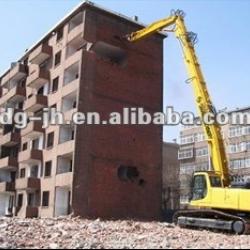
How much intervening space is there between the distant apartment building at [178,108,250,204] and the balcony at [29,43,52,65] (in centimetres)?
2788

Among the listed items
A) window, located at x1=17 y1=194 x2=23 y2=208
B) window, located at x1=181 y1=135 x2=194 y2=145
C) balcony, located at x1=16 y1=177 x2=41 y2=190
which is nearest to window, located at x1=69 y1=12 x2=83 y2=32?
balcony, located at x1=16 y1=177 x2=41 y2=190

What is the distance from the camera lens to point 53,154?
4078 centimetres

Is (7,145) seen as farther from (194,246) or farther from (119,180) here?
(194,246)

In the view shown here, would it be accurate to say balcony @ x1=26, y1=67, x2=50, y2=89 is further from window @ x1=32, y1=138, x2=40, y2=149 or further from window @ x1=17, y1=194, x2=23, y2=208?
window @ x1=17, y1=194, x2=23, y2=208

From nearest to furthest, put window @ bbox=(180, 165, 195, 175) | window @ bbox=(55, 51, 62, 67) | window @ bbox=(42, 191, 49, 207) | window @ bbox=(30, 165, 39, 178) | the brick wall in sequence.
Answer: the brick wall → window @ bbox=(42, 191, 49, 207) → window @ bbox=(55, 51, 62, 67) → window @ bbox=(30, 165, 39, 178) → window @ bbox=(180, 165, 195, 175)

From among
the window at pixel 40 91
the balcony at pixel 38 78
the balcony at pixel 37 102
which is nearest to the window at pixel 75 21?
the balcony at pixel 38 78

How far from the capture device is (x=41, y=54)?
4650 centimetres

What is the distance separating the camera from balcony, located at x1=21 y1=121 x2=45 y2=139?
4381cm

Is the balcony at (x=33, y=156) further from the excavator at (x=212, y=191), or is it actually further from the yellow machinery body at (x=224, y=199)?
the yellow machinery body at (x=224, y=199)

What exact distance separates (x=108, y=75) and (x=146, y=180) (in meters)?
9.61

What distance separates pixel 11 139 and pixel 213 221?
2922 centimetres

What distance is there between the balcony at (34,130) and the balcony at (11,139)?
9.97 feet

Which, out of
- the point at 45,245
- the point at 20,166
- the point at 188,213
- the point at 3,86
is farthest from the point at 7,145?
the point at 45,245

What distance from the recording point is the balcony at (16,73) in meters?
51.7
